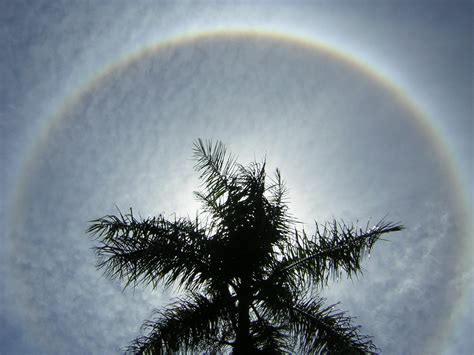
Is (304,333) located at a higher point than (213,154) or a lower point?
lower

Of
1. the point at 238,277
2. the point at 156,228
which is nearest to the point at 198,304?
the point at 238,277

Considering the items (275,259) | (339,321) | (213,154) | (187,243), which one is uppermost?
(213,154)

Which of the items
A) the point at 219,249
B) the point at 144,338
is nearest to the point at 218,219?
the point at 219,249

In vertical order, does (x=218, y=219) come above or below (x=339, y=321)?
above

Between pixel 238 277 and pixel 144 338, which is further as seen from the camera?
pixel 238 277

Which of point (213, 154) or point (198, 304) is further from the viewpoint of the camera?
point (213, 154)

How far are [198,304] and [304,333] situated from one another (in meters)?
2.37

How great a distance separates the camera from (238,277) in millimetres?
9141

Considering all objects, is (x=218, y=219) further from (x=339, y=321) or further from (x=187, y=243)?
(x=339, y=321)

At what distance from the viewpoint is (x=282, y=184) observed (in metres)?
11.1

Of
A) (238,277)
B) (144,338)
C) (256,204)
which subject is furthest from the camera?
(256,204)

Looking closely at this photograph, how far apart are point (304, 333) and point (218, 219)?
124 inches

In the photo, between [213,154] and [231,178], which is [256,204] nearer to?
[231,178]

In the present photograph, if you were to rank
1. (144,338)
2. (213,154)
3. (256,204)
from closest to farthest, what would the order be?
1. (144,338)
2. (256,204)
3. (213,154)
